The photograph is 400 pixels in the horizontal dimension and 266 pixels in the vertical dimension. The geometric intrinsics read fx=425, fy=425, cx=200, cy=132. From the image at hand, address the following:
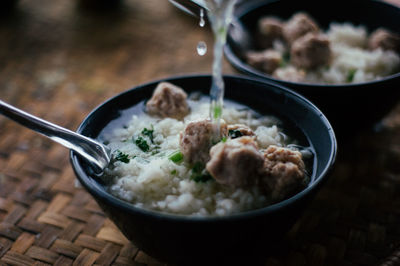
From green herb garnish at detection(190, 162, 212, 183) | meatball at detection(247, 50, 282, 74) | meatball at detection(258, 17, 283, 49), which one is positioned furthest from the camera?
meatball at detection(258, 17, 283, 49)

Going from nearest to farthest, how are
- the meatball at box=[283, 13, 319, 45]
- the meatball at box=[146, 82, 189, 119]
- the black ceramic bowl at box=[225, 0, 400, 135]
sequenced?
the meatball at box=[146, 82, 189, 119]
the black ceramic bowl at box=[225, 0, 400, 135]
the meatball at box=[283, 13, 319, 45]

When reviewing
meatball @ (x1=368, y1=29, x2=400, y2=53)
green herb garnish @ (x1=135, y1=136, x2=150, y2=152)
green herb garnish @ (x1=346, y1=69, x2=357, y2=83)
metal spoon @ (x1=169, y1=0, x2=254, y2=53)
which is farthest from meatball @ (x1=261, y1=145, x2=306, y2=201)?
meatball @ (x1=368, y1=29, x2=400, y2=53)

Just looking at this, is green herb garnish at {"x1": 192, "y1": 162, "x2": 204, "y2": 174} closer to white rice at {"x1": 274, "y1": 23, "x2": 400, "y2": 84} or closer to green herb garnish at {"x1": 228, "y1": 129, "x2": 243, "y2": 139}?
green herb garnish at {"x1": 228, "y1": 129, "x2": 243, "y2": 139}

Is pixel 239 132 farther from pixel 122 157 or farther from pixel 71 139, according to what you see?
pixel 71 139

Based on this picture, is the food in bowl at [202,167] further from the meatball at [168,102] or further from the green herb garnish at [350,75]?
the green herb garnish at [350,75]

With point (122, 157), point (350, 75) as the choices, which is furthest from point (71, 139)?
point (350, 75)

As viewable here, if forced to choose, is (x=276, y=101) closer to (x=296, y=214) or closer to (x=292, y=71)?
(x=292, y=71)

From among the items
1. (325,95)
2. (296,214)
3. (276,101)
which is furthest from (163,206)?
(325,95)
